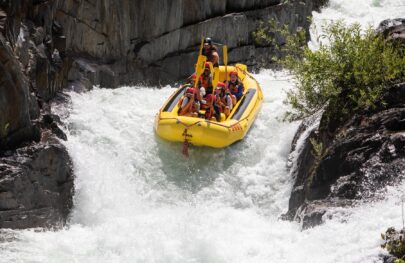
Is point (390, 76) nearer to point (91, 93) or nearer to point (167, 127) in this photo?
point (167, 127)

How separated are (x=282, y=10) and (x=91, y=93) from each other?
829cm

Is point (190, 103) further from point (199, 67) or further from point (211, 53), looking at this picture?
point (211, 53)

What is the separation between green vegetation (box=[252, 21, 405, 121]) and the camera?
27.7ft

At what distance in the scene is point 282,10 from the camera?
62.8 feet

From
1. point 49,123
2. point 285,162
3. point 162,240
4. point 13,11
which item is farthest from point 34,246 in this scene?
point 285,162

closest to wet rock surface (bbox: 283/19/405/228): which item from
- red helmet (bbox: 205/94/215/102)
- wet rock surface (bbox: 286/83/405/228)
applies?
wet rock surface (bbox: 286/83/405/228)

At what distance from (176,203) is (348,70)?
3309 mm

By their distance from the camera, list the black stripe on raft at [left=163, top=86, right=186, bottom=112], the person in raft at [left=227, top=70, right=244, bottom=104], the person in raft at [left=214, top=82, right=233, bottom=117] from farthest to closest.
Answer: the person in raft at [left=227, top=70, right=244, bottom=104], the person in raft at [left=214, top=82, right=233, bottom=117], the black stripe on raft at [left=163, top=86, right=186, bottom=112]

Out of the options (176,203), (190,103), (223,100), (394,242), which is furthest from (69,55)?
(394,242)

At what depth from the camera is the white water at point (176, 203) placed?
7.04 m

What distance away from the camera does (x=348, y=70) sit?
894 centimetres

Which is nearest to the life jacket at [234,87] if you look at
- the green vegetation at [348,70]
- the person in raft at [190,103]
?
the person in raft at [190,103]

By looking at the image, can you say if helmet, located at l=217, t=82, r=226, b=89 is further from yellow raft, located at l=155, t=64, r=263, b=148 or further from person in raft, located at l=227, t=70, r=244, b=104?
yellow raft, located at l=155, t=64, r=263, b=148

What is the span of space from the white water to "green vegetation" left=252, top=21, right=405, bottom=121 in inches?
67.4
